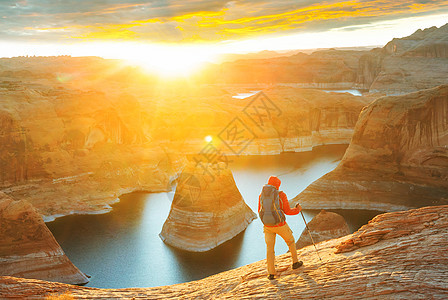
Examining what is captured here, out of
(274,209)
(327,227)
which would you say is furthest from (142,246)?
(274,209)

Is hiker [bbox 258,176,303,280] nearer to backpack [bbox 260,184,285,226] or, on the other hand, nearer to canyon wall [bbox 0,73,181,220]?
backpack [bbox 260,184,285,226]

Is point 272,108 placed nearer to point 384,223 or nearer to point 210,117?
point 210,117

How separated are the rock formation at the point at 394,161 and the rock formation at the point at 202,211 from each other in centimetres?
1187

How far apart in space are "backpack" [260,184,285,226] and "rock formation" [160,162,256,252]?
1941 cm

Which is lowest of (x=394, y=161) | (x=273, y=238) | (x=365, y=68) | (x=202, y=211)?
(x=202, y=211)

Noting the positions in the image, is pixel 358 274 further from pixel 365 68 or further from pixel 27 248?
pixel 365 68

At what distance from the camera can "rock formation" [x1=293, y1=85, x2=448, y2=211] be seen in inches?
1510

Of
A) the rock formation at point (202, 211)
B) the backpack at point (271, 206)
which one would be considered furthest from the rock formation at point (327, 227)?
the backpack at point (271, 206)

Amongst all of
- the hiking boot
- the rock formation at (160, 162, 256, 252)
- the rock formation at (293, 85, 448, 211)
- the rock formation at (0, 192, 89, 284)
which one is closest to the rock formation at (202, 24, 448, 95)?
the rock formation at (293, 85, 448, 211)

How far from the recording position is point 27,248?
25125 millimetres

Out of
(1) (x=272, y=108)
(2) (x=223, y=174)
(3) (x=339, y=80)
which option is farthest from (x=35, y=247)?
(3) (x=339, y=80)

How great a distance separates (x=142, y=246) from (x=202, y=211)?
5.47 metres

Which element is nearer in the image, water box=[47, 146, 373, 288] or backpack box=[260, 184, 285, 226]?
backpack box=[260, 184, 285, 226]

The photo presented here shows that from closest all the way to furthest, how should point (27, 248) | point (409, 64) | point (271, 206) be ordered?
1. point (271, 206)
2. point (27, 248)
3. point (409, 64)
